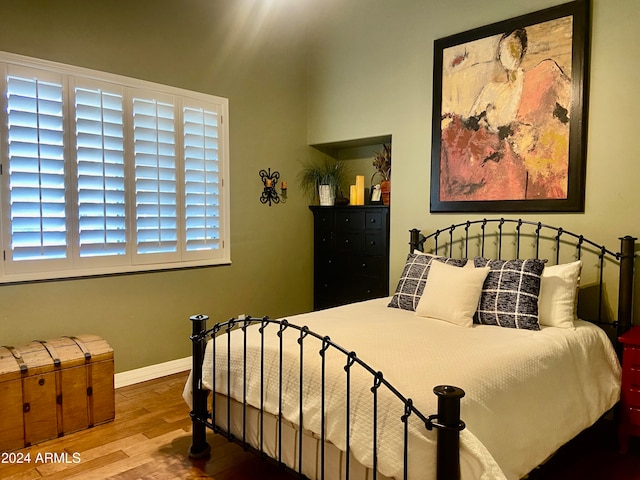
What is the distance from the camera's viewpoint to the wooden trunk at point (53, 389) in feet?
8.16

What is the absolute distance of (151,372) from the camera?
357cm

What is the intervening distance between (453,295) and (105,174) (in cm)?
248

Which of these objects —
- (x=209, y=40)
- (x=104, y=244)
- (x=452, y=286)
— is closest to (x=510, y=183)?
(x=452, y=286)

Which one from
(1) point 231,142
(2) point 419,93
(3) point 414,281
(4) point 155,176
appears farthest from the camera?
(1) point 231,142

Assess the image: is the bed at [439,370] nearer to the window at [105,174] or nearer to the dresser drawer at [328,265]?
the dresser drawer at [328,265]

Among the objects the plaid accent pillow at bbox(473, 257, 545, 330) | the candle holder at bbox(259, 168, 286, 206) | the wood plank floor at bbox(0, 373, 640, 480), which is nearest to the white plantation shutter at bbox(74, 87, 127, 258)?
the wood plank floor at bbox(0, 373, 640, 480)

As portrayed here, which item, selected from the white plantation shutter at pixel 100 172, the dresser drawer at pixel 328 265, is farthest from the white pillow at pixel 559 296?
the white plantation shutter at pixel 100 172

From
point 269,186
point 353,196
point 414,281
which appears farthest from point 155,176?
point 414,281

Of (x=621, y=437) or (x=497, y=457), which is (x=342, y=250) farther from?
(x=497, y=457)

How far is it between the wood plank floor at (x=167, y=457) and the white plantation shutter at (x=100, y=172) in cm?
120

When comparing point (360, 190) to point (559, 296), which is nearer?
point (559, 296)

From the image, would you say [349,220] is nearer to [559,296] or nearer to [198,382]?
[559,296]

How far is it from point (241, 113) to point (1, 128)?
6.02 feet

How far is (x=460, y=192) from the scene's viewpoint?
3.48m
